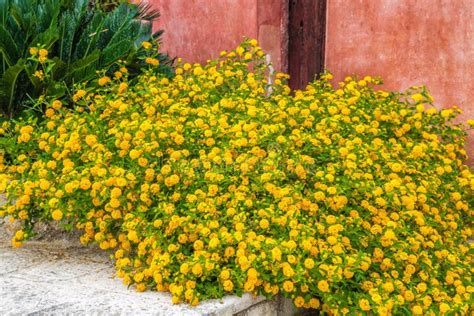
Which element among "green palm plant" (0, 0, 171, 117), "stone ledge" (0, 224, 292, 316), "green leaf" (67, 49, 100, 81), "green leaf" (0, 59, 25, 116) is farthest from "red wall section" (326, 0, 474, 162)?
"green leaf" (0, 59, 25, 116)

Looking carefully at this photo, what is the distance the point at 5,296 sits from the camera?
290cm

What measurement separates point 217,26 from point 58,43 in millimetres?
1661

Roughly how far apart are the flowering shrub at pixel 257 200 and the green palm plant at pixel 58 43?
52 centimetres

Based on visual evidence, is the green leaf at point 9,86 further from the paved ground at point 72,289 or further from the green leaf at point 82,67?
the paved ground at point 72,289

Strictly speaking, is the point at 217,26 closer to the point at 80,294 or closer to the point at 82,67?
the point at 82,67

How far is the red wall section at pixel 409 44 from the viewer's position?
4285mm

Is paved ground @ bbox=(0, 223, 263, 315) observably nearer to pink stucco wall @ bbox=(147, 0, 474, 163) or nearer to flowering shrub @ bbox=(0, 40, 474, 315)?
flowering shrub @ bbox=(0, 40, 474, 315)

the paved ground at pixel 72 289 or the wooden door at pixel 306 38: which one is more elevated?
the wooden door at pixel 306 38

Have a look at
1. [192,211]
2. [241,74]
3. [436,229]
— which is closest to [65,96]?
[241,74]

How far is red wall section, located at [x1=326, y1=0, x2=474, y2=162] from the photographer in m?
4.29

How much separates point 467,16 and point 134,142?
2.43 meters

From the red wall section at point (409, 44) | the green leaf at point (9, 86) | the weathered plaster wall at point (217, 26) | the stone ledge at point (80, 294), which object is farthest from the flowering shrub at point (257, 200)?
the weathered plaster wall at point (217, 26)

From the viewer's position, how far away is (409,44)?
4.52 meters

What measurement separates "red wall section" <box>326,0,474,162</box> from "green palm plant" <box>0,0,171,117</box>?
4.71ft
